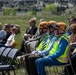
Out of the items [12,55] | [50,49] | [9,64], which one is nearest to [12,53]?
[12,55]

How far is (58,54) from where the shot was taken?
6918 mm

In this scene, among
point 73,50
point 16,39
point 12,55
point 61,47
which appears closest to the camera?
point 61,47

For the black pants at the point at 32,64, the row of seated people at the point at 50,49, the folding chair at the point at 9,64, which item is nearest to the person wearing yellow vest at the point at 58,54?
the row of seated people at the point at 50,49

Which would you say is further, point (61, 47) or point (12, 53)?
point (12, 53)

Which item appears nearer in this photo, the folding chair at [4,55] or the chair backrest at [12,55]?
the chair backrest at [12,55]

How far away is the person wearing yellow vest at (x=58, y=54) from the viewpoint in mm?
6898

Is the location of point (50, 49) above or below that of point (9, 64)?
above

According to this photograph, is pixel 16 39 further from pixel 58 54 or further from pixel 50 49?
pixel 58 54

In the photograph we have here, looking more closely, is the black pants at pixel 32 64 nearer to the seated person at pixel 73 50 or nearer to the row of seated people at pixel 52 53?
the row of seated people at pixel 52 53

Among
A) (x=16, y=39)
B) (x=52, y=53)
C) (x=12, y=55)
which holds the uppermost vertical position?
(x=52, y=53)

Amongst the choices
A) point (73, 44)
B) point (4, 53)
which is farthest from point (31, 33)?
point (73, 44)

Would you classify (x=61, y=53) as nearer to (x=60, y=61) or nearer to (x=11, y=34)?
(x=60, y=61)

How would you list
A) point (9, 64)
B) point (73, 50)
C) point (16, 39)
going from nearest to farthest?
1. point (73, 50)
2. point (9, 64)
3. point (16, 39)

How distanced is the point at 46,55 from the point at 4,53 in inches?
50.9
